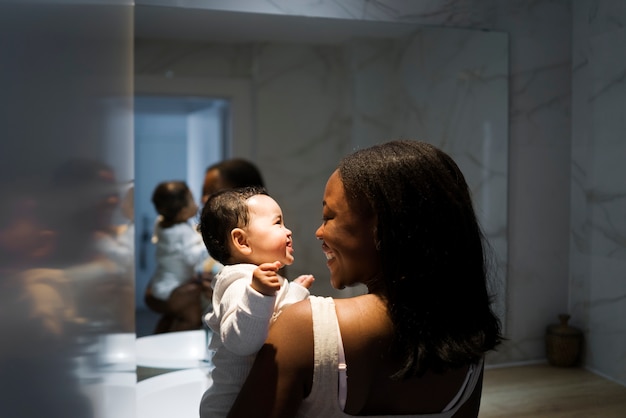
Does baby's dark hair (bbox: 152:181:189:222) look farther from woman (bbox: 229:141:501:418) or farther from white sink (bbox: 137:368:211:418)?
woman (bbox: 229:141:501:418)

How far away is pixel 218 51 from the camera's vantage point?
164 centimetres

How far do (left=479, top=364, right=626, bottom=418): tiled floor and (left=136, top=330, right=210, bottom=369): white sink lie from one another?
2.43 ft

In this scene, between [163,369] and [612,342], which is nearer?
[163,369]

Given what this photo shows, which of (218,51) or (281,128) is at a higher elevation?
(218,51)

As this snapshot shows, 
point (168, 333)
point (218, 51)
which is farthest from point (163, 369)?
point (218, 51)

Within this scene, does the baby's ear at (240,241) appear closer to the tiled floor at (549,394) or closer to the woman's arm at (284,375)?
the woman's arm at (284,375)

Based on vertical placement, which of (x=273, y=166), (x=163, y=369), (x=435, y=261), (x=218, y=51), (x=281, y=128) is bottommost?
(x=163, y=369)

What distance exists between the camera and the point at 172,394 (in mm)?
1244

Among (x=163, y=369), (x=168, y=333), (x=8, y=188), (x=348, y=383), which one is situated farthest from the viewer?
(x=168, y=333)

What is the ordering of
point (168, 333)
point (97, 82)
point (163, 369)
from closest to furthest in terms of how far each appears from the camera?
1. point (97, 82)
2. point (163, 369)
3. point (168, 333)

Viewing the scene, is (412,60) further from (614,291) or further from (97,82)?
(97,82)

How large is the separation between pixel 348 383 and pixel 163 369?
953mm

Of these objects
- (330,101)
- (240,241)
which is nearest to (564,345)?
(330,101)

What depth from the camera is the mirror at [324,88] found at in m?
1.63
